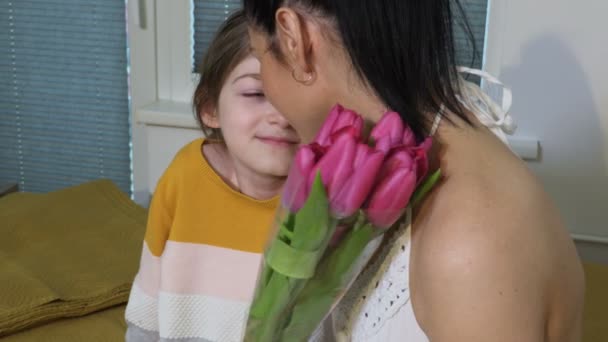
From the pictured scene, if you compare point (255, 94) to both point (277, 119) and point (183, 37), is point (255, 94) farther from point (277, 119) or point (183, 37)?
point (183, 37)

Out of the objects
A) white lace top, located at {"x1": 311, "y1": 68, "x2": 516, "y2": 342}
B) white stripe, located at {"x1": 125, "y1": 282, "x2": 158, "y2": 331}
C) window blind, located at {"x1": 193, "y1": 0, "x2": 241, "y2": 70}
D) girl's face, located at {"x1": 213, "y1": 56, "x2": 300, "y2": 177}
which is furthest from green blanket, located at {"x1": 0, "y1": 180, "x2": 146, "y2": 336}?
white lace top, located at {"x1": 311, "y1": 68, "x2": 516, "y2": 342}

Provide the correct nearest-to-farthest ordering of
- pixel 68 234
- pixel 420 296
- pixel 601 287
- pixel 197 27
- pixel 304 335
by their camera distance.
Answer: pixel 420 296, pixel 304 335, pixel 601 287, pixel 68 234, pixel 197 27

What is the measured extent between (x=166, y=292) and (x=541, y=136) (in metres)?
1.05

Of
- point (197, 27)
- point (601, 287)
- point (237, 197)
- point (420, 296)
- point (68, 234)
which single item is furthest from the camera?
point (197, 27)

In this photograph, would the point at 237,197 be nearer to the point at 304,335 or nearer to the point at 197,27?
the point at 304,335

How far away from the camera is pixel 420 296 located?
2.31ft

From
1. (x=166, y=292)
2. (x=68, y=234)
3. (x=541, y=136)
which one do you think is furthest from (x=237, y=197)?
(x=541, y=136)

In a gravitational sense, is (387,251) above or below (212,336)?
above

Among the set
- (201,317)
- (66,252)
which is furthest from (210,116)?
(66,252)

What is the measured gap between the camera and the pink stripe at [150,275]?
1.21 meters

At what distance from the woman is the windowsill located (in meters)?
1.25

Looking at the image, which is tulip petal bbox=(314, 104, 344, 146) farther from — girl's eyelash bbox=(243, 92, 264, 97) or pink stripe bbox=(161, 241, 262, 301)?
pink stripe bbox=(161, 241, 262, 301)

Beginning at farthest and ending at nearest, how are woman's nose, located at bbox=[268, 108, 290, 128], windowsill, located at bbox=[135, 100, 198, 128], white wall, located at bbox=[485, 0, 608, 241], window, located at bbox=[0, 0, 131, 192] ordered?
window, located at bbox=[0, 0, 131, 192] < windowsill, located at bbox=[135, 100, 198, 128] < white wall, located at bbox=[485, 0, 608, 241] < woman's nose, located at bbox=[268, 108, 290, 128]

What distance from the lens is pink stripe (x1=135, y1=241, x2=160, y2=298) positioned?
121 cm
